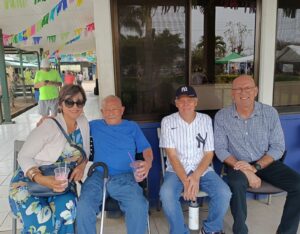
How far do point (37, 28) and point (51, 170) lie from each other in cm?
610

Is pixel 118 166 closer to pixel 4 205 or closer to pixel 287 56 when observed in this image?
pixel 4 205

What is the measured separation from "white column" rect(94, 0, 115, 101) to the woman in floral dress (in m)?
0.63

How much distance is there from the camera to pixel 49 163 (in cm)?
194

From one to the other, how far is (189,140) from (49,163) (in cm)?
106

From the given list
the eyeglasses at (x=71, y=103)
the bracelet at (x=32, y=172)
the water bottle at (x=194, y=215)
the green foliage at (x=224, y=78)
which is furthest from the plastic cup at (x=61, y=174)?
the green foliage at (x=224, y=78)

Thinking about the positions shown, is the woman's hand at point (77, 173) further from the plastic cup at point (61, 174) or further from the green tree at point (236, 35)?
the green tree at point (236, 35)

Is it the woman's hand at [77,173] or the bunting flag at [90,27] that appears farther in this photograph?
the bunting flag at [90,27]

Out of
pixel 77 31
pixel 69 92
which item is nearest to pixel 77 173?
pixel 69 92

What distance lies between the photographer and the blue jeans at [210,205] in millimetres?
2014

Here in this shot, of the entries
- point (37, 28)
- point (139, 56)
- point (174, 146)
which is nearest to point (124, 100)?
point (139, 56)

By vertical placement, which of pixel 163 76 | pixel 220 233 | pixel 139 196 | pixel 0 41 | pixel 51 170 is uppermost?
pixel 0 41

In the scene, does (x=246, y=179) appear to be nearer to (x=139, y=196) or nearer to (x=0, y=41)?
(x=139, y=196)

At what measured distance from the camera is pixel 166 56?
2.77 metres

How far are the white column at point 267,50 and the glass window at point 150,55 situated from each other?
837 millimetres
